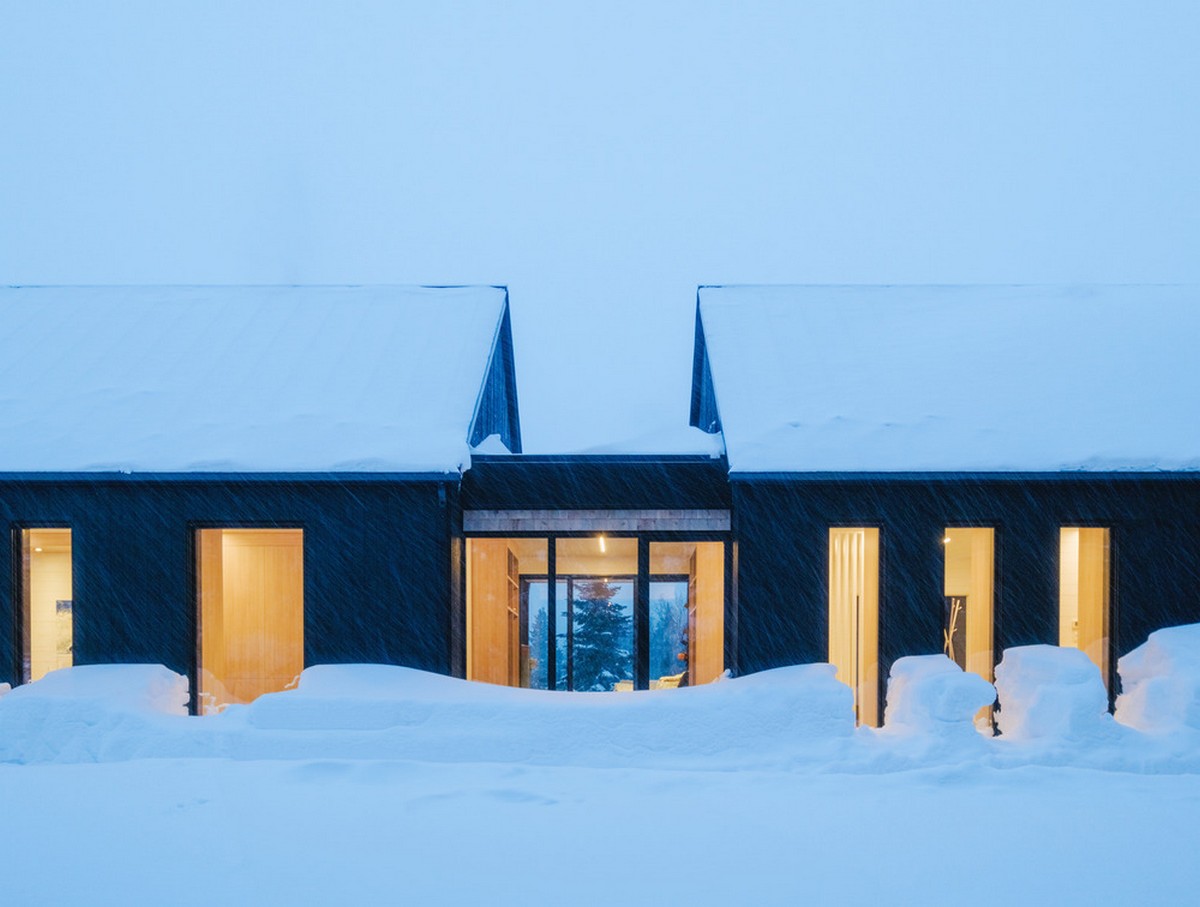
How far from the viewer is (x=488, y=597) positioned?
10.1m

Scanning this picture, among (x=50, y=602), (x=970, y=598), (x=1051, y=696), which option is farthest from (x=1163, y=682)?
(x=50, y=602)

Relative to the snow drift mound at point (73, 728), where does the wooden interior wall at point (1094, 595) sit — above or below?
above

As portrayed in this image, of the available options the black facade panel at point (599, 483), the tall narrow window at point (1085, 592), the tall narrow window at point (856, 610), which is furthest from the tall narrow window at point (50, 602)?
the tall narrow window at point (1085, 592)

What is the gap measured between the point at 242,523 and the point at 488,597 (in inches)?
103

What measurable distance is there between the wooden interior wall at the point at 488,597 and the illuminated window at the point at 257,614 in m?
2.16

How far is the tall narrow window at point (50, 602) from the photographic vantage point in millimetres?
11086

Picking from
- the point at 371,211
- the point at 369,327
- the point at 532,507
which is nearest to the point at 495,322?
the point at 369,327

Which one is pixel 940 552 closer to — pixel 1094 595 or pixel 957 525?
pixel 957 525

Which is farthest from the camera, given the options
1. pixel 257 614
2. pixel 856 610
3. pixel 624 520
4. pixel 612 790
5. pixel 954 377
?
pixel 257 614

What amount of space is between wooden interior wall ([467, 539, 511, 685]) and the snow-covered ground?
129 centimetres

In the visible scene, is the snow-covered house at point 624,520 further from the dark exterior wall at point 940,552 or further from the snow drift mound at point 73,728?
the snow drift mound at point 73,728

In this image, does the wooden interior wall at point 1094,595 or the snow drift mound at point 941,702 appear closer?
the snow drift mound at point 941,702

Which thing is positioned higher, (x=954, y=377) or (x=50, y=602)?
(x=954, y=377)

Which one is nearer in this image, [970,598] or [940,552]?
[940,552]
